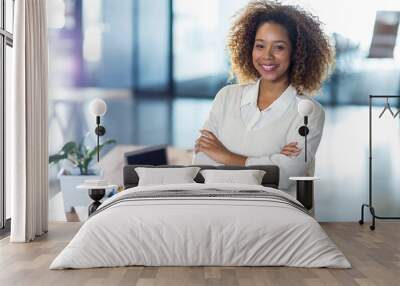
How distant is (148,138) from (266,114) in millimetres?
1399

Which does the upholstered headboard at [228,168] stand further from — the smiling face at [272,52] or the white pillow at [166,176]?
the smiling face at [272,52]

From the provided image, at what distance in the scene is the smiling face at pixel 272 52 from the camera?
26.0 ft

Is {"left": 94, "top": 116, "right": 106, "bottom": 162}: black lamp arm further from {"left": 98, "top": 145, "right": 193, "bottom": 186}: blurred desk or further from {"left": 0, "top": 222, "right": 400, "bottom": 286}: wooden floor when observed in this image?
{"left": 0, "top": 222, "right": 400, "bottom": 286}: wooden floor

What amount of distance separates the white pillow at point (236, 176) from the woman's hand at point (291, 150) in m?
0.59

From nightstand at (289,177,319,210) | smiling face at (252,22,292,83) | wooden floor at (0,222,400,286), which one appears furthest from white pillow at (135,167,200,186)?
wooden floor at (0,222,400,286)

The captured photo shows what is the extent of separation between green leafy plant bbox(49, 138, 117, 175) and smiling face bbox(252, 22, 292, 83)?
1929mm

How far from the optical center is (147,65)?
820 centimetres

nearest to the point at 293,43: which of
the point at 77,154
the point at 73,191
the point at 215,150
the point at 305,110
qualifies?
the point at 305,110

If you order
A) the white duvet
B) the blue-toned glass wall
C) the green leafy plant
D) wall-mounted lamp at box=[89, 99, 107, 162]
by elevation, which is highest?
the blue-toned glass wall

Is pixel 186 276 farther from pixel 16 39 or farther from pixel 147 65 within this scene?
pixel 147 65

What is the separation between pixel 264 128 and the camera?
795 centimetres

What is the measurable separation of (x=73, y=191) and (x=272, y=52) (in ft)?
9.21

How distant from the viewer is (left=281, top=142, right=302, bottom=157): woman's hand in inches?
312

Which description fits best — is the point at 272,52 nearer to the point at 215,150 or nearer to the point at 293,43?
the point at 293,43
